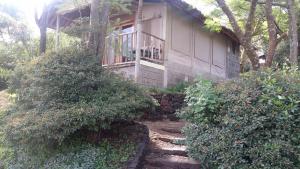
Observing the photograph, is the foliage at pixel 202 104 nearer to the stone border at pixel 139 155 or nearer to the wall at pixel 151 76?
the stone border at pixel 139 155

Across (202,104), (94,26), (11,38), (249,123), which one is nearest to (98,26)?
(94,26)

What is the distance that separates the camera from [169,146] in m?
6.46

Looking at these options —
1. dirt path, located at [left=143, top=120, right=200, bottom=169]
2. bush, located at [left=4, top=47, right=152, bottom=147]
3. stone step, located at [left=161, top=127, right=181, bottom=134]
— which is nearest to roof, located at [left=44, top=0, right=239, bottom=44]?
bush, located at [left=4, top=47, right=152, bottom=147]

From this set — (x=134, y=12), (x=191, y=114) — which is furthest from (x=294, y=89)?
(x=134, y=12)

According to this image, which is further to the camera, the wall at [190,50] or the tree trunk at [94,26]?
the wall at [190,50]

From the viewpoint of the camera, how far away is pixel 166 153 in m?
6.11

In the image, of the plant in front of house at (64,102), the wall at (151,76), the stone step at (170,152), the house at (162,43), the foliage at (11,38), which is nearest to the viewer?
the plant in front of house at (64,102)

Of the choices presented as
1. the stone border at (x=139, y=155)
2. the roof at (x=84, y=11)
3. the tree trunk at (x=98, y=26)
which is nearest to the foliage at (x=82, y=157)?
the stone border at (x=139, y=155)

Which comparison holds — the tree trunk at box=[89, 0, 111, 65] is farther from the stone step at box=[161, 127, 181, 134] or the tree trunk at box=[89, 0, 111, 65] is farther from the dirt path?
the stone step at box=[161, 127, 181, 134]

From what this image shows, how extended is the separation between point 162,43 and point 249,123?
7.44 metres

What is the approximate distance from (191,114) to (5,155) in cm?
412

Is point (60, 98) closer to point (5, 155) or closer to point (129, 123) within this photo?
point (129, 123)

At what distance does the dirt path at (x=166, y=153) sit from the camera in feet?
18.4

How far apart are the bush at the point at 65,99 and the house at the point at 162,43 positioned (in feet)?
8.43
